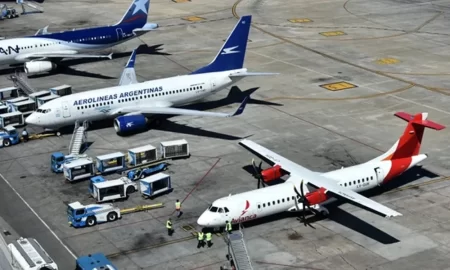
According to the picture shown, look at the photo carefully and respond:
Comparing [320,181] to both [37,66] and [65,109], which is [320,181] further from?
[37,66]

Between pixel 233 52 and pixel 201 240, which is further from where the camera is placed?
pixel 233 52

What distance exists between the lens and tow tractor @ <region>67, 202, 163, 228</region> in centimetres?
6675

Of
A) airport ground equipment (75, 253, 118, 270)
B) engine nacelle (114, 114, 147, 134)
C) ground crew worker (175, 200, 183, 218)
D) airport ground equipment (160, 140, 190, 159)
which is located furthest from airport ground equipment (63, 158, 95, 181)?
airport ground equipment (75, 253, 118, 270)

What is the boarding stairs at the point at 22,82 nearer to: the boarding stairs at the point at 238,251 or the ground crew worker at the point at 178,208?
the ground crew worker at the point at 178,208

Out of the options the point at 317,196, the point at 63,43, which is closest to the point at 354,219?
the point at 317,196

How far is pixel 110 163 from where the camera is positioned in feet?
257

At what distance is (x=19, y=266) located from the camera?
5719 cm

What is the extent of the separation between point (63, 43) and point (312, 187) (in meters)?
53.9

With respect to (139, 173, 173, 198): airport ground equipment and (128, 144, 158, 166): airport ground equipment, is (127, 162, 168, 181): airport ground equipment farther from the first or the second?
(139, 173, 173, 198): airport ground equipment

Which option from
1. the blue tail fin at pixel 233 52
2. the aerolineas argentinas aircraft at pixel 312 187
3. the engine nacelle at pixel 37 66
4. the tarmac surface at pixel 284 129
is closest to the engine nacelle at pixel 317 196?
the aerolineas argentinas aircraft at pixel 312 187

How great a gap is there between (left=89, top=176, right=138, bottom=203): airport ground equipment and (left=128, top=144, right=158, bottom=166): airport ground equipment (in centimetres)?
659

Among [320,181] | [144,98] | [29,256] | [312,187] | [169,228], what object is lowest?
[169,228]

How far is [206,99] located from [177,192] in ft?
89.9

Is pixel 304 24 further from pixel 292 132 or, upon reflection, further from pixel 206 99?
pixel 292 132
